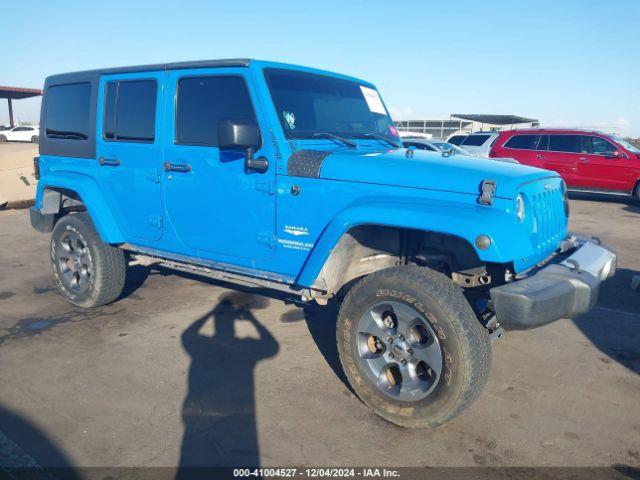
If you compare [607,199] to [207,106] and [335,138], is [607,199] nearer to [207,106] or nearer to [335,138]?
[335,138]

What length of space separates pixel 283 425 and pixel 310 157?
5.52ft

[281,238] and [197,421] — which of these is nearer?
[197,421]

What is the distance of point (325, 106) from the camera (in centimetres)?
405

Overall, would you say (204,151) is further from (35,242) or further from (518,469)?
(35,242)

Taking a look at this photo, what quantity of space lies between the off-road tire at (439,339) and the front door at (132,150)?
2085 mm

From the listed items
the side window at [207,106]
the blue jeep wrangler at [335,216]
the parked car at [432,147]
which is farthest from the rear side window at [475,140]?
the side window at [207,106]

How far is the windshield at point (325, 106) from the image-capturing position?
3705 mm

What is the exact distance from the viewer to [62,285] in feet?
17.0

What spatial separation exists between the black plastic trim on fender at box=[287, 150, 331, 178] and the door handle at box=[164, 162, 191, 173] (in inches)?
37.1

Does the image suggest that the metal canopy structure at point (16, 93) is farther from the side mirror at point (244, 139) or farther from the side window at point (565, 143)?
the side mirror at point (244, 139)

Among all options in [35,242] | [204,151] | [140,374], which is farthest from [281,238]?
[35,242]

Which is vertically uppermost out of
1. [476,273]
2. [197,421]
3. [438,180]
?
[438,180]

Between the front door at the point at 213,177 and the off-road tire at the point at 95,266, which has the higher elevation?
the front door at the point at 213,177

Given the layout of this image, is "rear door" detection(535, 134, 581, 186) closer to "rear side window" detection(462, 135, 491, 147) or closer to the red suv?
the red suv
